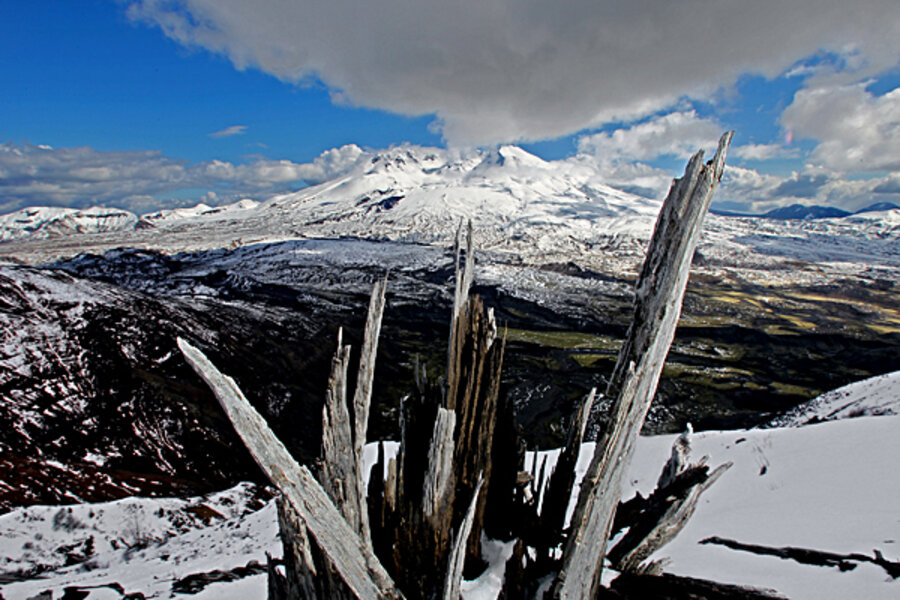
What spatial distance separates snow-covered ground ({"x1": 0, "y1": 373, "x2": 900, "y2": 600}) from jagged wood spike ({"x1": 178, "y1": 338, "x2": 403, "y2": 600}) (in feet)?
6.58

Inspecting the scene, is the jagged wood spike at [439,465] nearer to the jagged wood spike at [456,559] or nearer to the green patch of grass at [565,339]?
the jagged wood spike at [456,559]

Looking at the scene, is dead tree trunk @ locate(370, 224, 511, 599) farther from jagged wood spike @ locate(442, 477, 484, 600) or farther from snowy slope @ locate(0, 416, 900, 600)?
snowy slope @ locate(0, 416, 900, 600)

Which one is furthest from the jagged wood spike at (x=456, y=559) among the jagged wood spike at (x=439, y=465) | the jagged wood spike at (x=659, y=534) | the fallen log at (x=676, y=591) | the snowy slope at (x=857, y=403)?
the snowy slope at (x=857, y=403)

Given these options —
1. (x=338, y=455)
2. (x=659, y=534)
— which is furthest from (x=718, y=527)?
(x=338, y=455)

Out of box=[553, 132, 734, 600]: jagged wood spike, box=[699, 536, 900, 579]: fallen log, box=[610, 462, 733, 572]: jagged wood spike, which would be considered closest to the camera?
box=[553, 132, 734, 600]: jagged wood spike

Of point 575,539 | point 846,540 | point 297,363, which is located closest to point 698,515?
point 846,540

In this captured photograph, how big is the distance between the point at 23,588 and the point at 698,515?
41.5 feet

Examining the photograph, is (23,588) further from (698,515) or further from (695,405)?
(695,405)

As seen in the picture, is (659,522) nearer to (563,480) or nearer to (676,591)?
(676,591)

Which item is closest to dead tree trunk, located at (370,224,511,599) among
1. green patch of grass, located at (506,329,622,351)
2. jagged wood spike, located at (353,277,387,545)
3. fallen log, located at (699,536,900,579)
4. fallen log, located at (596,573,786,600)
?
jagged wood spike, located at (353,277,387,545)

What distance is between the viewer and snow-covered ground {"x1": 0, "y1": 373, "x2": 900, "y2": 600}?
551 cm

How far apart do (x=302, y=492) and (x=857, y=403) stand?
96.9 feet

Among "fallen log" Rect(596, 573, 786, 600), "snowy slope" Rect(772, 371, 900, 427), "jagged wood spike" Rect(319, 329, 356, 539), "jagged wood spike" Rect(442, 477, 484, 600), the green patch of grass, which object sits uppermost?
"jagged wood spike" Rect(319, 329, 356, 539)

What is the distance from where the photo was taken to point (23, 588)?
25.8 feet
